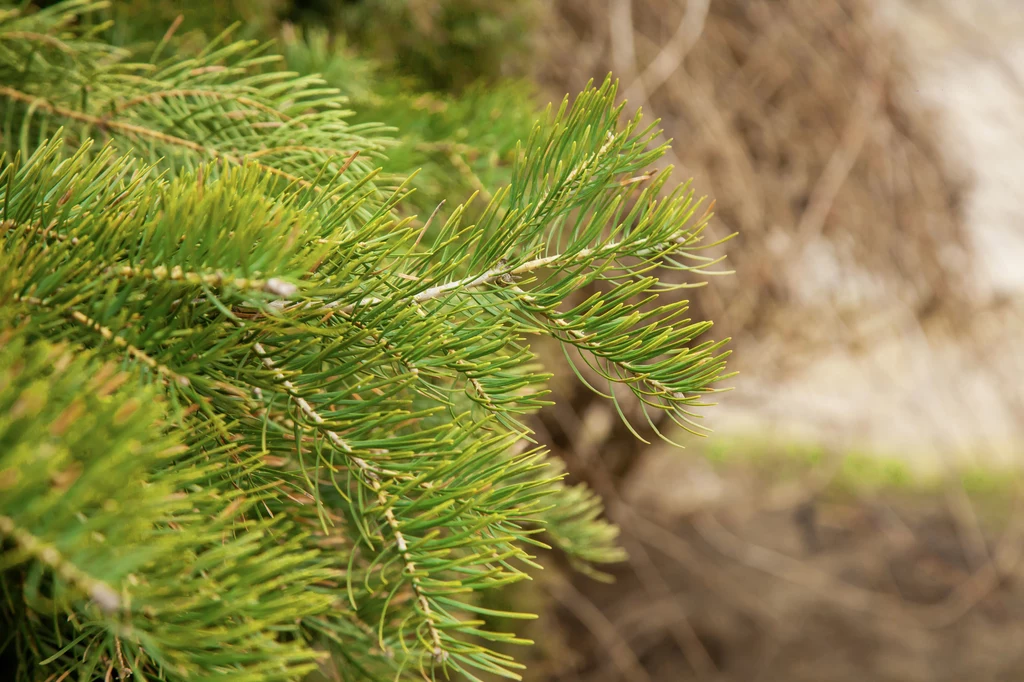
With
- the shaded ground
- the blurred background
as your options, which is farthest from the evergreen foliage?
the shaded ground

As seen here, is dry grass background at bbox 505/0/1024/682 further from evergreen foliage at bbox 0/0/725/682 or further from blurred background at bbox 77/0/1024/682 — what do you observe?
evergreen foliage at bbox 0/0/725/682

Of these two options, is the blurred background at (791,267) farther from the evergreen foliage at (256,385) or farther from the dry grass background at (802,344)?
the evergreen foliage at (256,385)

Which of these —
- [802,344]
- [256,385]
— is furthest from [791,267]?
[256,385]

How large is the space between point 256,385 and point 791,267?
81 cm

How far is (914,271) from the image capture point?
0.96m

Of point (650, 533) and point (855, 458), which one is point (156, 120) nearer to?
point (650, 533)

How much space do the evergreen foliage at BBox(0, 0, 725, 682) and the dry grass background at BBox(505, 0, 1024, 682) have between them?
0.61 m

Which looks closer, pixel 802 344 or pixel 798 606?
pixel 802 344

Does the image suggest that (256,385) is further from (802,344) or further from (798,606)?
(798,606)

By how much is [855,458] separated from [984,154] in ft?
2.67

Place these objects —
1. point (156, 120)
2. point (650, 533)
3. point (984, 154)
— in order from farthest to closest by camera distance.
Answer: point (650, 533)
point (984, 154)
point (156, 120)

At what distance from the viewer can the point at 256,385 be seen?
18 centimetres

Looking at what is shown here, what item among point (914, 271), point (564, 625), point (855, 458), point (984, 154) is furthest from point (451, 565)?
point (855, 458)

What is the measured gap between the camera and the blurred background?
20.8 inches
